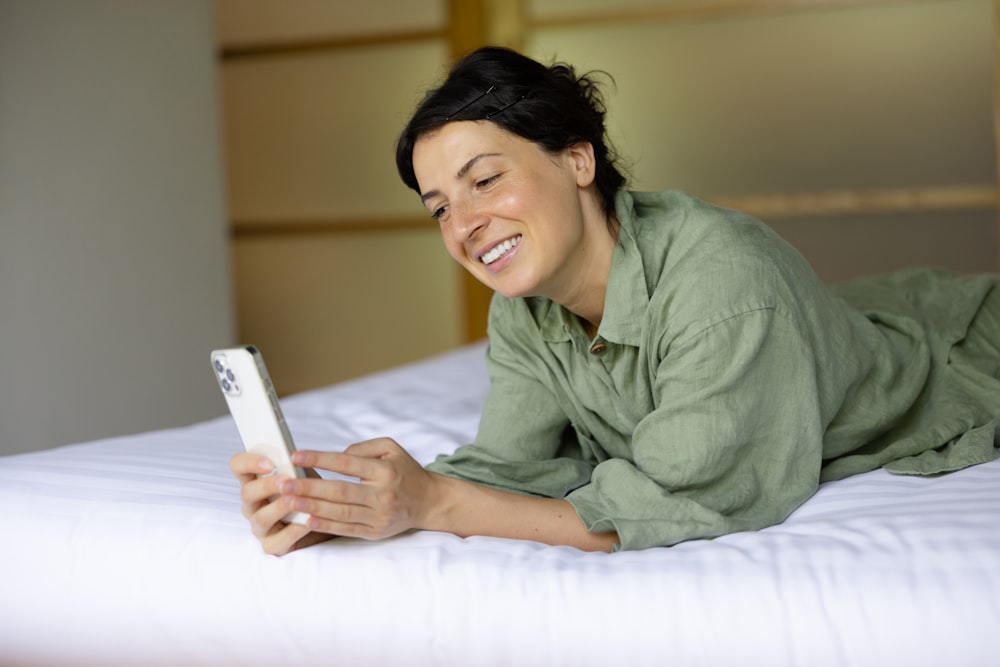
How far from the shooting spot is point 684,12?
4.05m

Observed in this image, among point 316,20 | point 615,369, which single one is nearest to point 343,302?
point 316,20

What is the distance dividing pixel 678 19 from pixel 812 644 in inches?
139

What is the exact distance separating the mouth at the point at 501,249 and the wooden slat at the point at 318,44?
11.2ft

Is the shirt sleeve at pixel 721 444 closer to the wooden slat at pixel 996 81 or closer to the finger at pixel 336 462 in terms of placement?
the finger at pixel 336 462

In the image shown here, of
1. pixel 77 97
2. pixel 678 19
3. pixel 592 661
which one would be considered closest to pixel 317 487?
pixel 592 661

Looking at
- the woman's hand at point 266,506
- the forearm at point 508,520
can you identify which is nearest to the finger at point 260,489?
the woman's hand at point 266,506

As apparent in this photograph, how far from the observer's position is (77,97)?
3090 mm

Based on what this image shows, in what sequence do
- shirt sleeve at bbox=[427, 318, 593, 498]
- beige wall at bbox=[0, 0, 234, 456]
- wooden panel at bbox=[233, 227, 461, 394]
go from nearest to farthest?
shirt sleeve at bbox=[427, 318, 593, 498]
beige wall at bbox=[0, 0, 234, 456]
wooden panel at bbox=[233, 227, 461, 394]

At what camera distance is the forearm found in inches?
43.3

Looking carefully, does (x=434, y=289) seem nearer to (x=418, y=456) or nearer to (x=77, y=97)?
(x=77, y=97)

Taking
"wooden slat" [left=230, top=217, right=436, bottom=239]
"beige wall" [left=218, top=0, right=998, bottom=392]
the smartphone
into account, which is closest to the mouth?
the smartphone

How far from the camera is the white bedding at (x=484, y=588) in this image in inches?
35.3

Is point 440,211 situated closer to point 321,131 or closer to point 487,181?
point 487,181

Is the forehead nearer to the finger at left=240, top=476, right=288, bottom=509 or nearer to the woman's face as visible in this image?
the woman's face
